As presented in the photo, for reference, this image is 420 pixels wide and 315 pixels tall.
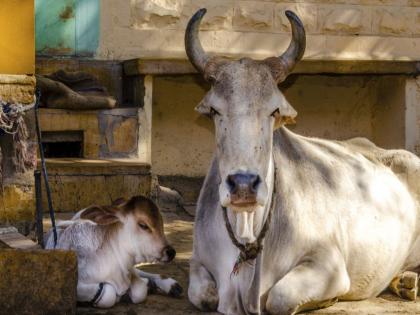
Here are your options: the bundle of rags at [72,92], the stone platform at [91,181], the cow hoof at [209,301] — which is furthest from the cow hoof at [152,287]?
the bundle of rags at [72,92]

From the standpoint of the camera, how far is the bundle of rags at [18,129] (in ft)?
21.6

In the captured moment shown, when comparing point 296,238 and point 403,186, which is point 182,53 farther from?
point 296,238

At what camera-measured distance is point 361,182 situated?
278 inches

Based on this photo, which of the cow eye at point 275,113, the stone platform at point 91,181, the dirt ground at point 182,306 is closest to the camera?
the cow eye at point 275,113

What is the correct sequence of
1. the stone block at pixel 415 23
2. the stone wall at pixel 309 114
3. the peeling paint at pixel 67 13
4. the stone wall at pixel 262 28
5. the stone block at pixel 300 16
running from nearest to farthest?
the peeling paint at pixel 67 13
the stone wall at pixel 262 28
the stone block at pixel 300 16
the stone wall at pixel 309 114
the stone block at pixel 415 23

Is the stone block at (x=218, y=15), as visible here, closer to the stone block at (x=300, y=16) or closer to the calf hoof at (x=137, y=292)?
the stone block at (x=300, y=16)

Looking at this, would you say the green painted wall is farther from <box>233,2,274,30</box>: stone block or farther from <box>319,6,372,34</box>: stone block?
<box>319,6,372,34</box>: stone block

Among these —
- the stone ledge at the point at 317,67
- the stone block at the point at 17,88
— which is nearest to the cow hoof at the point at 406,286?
the stone block at the point at 17,88

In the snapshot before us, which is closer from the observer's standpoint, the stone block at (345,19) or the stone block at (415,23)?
the stone block at (345,19)

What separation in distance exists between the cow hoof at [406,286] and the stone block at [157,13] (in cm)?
413

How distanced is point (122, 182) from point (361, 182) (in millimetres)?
2666

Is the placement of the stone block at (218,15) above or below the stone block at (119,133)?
above

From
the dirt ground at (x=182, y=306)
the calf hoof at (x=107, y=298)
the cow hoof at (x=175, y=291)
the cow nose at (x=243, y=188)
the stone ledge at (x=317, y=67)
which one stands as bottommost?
the dirt ground at (x=182, y=306)

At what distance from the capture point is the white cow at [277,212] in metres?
5.62
